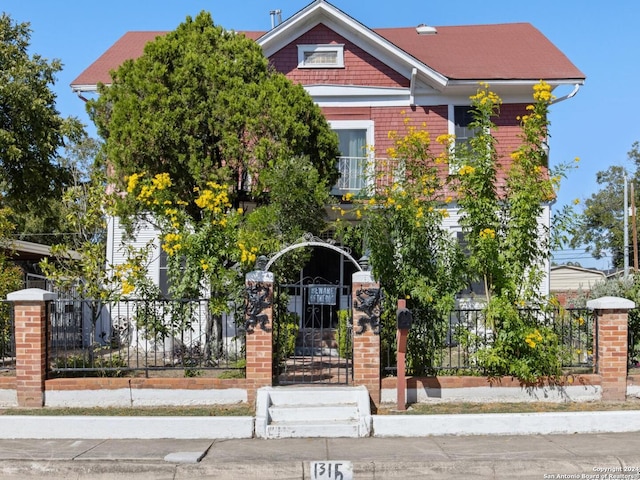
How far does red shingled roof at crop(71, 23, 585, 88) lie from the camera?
1633cm

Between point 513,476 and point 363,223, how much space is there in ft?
13.7

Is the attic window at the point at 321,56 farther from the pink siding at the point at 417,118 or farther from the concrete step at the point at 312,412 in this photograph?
the concrete step at the point at 312,412

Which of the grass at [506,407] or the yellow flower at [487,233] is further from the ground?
the yellow flower at [487,233]

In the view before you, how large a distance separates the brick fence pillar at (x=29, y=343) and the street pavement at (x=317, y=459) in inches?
56.9

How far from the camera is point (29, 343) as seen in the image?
967cm

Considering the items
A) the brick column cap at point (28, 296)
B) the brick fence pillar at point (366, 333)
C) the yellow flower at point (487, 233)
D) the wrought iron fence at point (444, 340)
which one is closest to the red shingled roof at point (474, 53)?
the brick column cap at point (28, 296)

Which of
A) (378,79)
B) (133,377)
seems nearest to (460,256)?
(133,377)

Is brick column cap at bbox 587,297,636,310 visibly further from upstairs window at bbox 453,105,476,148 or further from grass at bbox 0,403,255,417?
upstairs window at bbox 453,105,476,148

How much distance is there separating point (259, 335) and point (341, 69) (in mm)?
8718

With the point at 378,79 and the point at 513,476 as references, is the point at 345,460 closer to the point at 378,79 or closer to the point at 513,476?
the point at 513,476

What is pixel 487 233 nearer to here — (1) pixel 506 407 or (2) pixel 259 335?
(1) pixel 506 407

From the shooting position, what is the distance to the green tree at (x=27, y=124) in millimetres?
16594

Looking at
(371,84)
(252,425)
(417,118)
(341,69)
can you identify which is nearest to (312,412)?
(252,425)

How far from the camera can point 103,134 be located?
12594 millimetres
